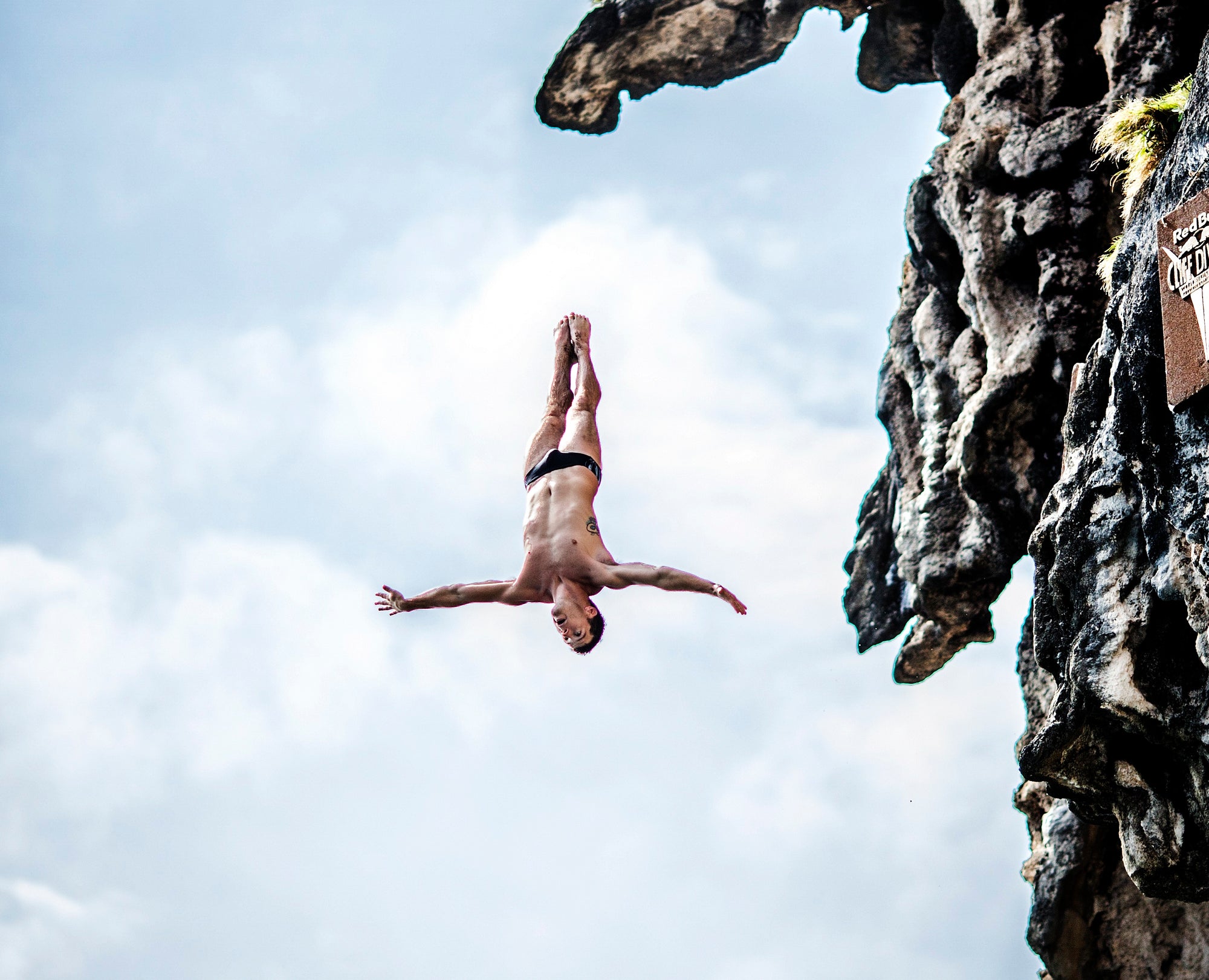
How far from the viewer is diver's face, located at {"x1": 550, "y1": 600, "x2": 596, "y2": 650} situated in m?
12.0

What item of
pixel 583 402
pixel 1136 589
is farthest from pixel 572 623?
pixel 1136 589

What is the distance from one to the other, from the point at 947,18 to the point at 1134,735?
11.1 m

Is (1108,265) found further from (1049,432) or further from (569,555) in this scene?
(569,555)

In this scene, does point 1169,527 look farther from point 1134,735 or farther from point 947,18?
point 947,18

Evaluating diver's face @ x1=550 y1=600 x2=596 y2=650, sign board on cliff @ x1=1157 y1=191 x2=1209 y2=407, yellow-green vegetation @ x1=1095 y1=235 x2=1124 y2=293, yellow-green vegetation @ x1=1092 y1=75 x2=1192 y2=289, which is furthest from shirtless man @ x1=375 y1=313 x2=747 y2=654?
yellow-green vegetation @ x1=1092 y1=75 x2=1192 y2=289

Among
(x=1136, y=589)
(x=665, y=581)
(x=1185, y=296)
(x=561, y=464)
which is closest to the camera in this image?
(x=1185, y=296)

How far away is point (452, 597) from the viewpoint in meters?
12.6

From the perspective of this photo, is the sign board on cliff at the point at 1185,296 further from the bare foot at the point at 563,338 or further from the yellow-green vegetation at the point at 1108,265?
the bare foot at the point at 563,338

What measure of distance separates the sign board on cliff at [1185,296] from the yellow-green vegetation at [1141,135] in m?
2.51

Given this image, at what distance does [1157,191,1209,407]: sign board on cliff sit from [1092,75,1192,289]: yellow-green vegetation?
2.51 meters

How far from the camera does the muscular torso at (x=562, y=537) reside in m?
12.3

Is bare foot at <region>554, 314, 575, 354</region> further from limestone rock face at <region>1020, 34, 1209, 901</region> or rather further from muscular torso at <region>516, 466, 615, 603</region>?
limestone rock face at <region>1020, 34, 1209, 901</region>

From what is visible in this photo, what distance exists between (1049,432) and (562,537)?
5518 mm

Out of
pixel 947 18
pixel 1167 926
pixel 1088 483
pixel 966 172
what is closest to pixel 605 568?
→ pixel 1088 483
